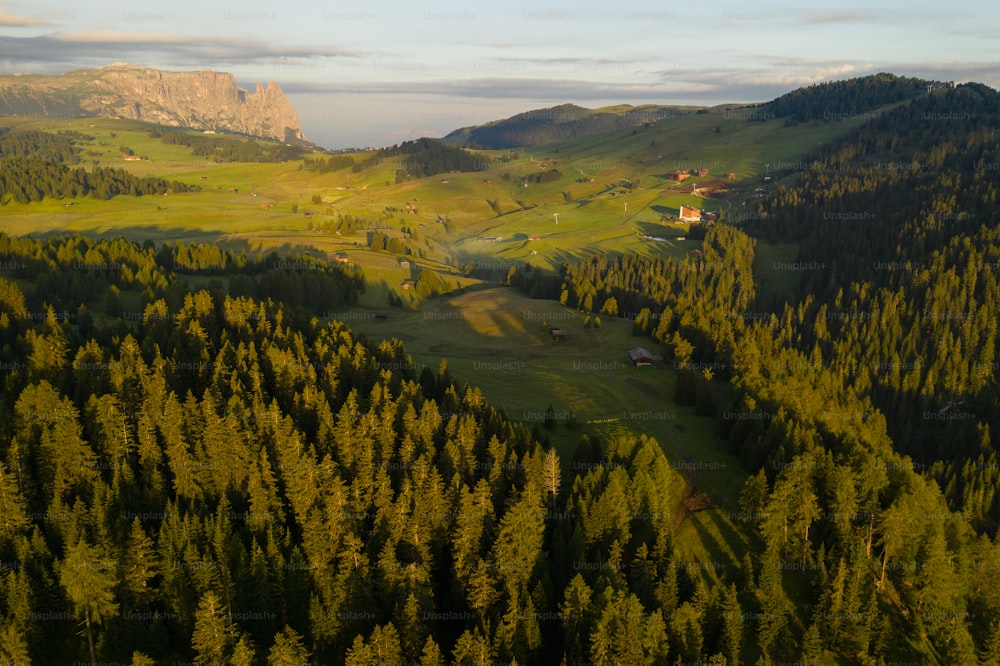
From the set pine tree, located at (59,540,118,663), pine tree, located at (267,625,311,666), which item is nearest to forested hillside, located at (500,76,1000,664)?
pine tree, located at (267,625,311,666)

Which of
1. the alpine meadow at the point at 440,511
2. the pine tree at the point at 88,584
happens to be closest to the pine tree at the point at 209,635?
the alpine meadow at the point at 440,511

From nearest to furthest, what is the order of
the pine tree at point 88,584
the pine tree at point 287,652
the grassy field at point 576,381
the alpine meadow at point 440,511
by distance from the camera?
the pine tree at point 287,652
the pine tree at point 88,584
the alpine meadow at point 440,511
the grassy field at point 576,381

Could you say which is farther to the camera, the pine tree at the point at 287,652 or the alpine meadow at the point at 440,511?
the alpine meadow at the point at 440,511

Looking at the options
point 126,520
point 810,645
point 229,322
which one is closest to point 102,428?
point 126,520

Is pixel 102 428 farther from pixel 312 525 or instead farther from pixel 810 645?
pixel 810 645

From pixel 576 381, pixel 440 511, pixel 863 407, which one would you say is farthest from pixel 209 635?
pixel 863 407

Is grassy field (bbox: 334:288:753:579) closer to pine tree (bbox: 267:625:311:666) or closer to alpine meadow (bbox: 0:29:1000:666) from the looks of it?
alpine meadow (bbox: 0:29:1000:666)

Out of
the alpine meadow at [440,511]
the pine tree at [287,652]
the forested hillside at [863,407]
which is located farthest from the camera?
the forested hillside at [863,407]

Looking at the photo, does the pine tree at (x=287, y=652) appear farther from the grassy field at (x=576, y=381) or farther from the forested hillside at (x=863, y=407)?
the forested hillside at (x=863, y=407)

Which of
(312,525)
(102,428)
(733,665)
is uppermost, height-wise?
(102,428)

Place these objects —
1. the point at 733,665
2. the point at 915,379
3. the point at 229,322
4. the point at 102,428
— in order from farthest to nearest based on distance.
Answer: the point at 915,379, the point at 229,322, the point at 102,428, the point at 733,665

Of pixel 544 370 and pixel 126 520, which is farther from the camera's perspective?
pixel 544 370
